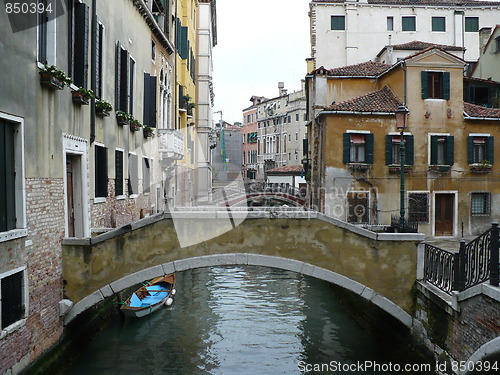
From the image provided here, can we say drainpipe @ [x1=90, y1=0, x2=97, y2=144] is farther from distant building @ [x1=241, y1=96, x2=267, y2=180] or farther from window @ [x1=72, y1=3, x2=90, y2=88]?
distant building @ [x1=241, y1=96, x2=267, y2=180]

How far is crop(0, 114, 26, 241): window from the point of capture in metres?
6.69

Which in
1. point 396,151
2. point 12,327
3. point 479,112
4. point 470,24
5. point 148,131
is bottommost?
point 12,327

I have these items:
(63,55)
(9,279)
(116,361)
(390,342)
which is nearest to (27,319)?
(9,279)

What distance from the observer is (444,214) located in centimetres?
1772

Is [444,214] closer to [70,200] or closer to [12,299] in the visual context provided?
[70,200]

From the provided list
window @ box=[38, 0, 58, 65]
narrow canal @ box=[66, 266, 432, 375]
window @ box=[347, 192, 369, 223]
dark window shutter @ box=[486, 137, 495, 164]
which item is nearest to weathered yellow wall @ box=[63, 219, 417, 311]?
narrow canal @ box=[66, 266, 432, 375]

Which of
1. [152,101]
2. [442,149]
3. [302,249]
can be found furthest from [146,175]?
[442,149]

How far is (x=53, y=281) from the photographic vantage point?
27.4 ft

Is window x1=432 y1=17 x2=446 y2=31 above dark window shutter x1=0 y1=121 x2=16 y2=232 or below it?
above

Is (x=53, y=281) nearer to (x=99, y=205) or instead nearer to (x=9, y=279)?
(x=9, y=279)

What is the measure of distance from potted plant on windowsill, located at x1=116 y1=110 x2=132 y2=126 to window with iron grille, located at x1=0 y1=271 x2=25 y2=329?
17.2 feet

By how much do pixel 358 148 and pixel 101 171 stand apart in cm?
931

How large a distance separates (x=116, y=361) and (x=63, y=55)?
5.66 meters

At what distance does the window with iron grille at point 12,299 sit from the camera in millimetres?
6730
